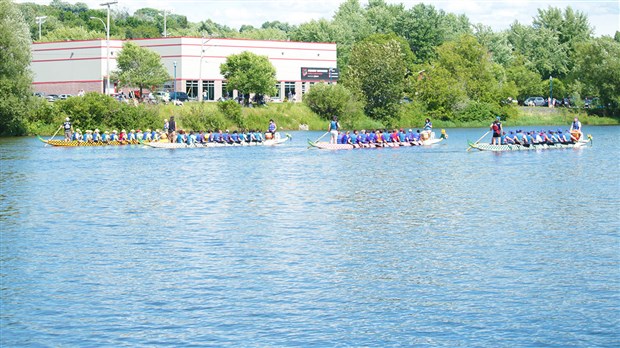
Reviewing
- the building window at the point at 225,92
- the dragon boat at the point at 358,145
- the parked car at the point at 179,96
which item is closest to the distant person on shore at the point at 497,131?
the dragon boat at the point at 358,145

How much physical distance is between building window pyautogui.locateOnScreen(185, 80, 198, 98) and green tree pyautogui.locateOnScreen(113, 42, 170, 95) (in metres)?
6.93

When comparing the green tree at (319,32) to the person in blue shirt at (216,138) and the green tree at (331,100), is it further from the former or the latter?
the person in blue shirt at (216,138)

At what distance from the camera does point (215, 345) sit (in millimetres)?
15500

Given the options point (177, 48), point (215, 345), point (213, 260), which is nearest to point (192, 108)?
point (177, 48)

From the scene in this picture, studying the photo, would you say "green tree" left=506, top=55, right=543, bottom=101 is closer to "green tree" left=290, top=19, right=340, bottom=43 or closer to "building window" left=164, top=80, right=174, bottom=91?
"green tree" left=290, top=19, right=340, bottom=43

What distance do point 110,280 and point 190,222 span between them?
26.1ft

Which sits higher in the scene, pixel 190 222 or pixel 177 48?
pixel 177 48

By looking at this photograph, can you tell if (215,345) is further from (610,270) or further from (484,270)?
(610,270)

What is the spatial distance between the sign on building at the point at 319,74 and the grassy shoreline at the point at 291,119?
51.6 ft

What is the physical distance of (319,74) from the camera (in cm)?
11219

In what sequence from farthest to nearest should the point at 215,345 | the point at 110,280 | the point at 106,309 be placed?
the point at 110,280, the point at 106,309, the point at 215,345

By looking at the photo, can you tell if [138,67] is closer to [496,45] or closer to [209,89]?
[209,89]

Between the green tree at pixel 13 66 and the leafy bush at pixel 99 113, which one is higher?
the green tree at pixel 13 66

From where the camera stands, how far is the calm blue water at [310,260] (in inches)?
645
